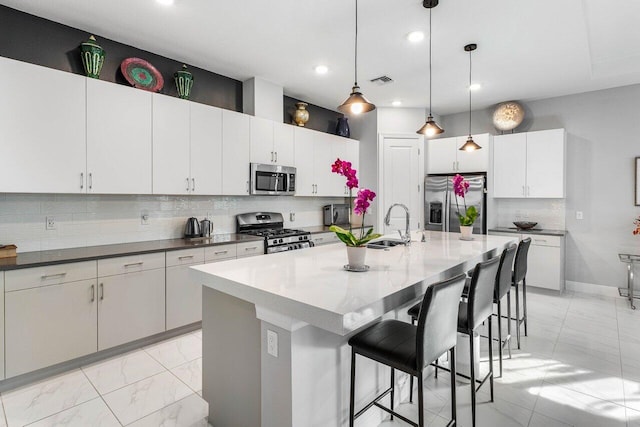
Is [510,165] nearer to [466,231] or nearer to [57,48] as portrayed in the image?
[466,231]

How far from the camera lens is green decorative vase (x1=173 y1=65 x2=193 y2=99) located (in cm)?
355

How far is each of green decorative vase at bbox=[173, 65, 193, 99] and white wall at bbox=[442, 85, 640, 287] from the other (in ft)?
16.6

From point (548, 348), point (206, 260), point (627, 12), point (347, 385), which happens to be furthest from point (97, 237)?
point (627, 12)

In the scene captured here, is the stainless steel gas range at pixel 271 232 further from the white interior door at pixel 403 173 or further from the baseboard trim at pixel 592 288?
the baseboard trim at pixel 592 288

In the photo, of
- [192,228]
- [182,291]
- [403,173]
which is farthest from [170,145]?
[403,173]

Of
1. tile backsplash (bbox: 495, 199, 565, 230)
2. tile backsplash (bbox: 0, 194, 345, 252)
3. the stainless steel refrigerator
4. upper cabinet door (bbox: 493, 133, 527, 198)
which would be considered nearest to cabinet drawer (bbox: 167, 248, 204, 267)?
tile backsplash (bbox: 0, 194, 345, 252)

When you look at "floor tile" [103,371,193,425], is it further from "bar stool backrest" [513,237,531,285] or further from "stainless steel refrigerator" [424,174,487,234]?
"stainless steel refrigerator" [424,174,487,234]

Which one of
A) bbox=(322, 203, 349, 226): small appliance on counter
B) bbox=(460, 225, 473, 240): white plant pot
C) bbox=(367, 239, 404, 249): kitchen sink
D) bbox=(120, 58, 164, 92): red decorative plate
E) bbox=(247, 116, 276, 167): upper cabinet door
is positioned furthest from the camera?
bbox=(322, 203, 349, 226): small appliance on counter

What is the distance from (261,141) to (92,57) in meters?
1.87

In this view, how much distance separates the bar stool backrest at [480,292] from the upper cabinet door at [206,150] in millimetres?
2858

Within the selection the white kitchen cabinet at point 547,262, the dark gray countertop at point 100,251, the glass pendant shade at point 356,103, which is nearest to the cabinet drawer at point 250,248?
the dark gray countertop at point 100,251

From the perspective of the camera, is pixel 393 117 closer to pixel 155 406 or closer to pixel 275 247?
pixel 275 247

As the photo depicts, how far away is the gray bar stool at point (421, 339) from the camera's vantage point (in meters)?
1.42

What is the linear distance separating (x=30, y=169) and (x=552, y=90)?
612 cm
